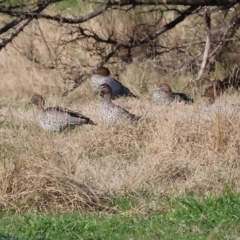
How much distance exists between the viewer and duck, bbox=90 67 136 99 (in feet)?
51.8

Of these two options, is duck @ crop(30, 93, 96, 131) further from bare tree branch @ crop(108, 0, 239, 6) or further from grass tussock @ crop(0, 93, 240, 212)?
bare tree branch @ crop(108, 0, 239, 6)

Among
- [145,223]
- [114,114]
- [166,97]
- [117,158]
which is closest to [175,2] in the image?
[166,97]

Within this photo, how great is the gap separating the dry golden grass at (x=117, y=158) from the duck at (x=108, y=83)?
2.56 metres

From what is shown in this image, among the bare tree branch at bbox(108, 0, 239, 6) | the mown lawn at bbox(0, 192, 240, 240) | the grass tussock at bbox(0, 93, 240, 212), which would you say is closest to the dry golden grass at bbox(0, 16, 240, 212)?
the grass tussock at bbox(0, 93, 240, 212)

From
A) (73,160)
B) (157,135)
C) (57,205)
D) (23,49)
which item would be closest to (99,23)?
(23,49)

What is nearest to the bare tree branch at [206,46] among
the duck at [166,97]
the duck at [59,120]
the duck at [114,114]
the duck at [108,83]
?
the duck at [166,97]

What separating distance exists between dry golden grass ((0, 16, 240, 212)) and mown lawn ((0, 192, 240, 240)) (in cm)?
29

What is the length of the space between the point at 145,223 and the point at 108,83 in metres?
8.68

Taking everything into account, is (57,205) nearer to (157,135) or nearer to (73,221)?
(73,221)

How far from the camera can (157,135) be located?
33.2 feet

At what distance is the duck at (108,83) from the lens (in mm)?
15773

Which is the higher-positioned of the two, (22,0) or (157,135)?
(22,0)

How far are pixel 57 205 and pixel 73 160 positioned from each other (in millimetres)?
1119

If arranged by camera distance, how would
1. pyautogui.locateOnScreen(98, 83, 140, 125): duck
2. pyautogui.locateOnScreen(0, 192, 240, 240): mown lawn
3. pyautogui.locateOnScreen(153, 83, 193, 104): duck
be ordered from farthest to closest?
1. pyautogui.locateOnScreen(153, 83, 193, 104): duck
2. pyautogui.locateOnScreen(98, 83, 140, 125): duck
3. pyautogui.locateOnScreen(0, 192, 240, 240): mown lawn
